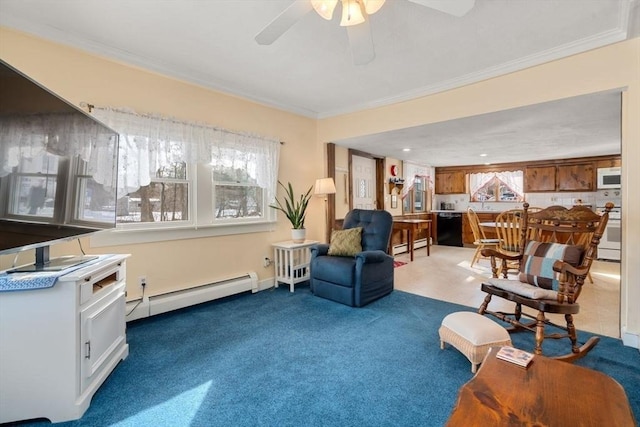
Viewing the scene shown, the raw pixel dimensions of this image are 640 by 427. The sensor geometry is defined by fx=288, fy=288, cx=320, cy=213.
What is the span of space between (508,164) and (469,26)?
5809mm

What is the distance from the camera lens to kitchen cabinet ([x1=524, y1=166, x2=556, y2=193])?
6.25m

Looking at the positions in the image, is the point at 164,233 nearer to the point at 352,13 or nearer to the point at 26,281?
the point at 26,281

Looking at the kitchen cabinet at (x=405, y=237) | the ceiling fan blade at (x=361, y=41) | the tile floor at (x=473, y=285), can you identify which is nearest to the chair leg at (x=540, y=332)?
the tile floor at (x=473, y=285)

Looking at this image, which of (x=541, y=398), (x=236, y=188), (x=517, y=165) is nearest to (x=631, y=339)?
(x=541, y=398)

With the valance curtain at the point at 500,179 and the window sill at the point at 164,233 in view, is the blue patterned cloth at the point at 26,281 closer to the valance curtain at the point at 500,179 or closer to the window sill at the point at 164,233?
the window sill at the point at 164,233

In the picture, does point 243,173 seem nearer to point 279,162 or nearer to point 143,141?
point 279,162

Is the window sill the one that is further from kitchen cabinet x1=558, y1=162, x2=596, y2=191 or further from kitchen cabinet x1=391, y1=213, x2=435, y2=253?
kitchen cabinet x1=558, y1=162, x2=596, y2=191

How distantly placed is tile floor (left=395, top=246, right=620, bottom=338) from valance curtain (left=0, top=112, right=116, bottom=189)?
3.32 m

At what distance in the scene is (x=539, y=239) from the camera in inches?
101

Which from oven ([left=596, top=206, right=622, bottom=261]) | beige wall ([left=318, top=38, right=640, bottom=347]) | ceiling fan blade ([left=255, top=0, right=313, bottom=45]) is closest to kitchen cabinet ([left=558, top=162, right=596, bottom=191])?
oven ([left=596, top=206, right=622, bottom=261])

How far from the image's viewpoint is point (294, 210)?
3922mm

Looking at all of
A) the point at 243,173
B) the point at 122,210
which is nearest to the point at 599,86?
the point at 243,173

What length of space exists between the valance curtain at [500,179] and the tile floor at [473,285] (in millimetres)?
2296

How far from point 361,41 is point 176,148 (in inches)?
80.5
